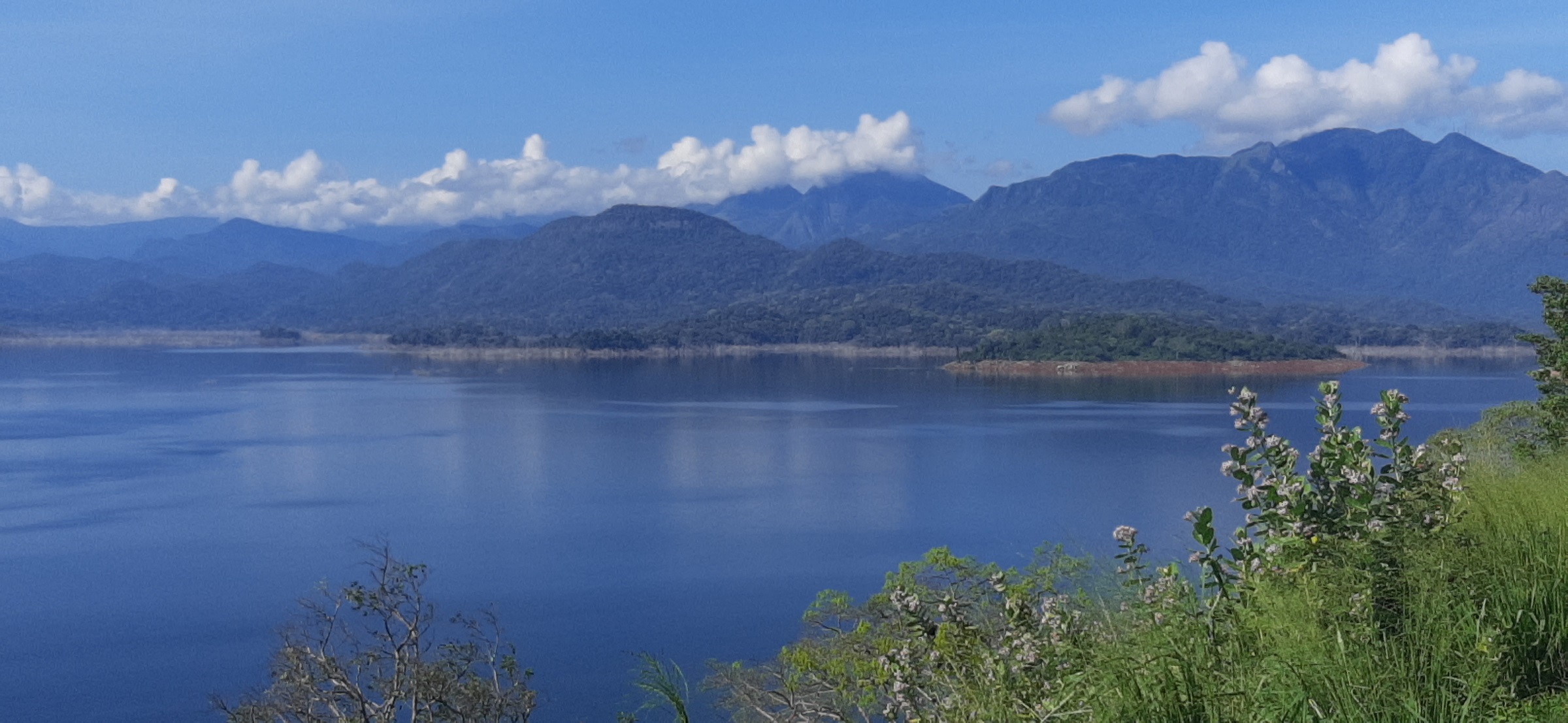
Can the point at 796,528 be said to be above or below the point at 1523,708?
below

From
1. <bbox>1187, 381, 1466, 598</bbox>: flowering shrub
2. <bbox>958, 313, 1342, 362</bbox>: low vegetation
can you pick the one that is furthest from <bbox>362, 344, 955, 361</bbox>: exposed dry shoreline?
<bbox>1187, 381, 1466, 598</bbox>: flowering shrub

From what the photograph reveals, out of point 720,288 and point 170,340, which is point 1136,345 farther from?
point 170,340

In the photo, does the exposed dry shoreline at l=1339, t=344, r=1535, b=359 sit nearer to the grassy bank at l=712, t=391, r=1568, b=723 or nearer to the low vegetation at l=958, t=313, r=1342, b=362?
the low vegetation at l=958, t=313, r=1342, b=362

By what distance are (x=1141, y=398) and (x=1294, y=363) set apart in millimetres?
24952

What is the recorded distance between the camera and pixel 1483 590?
3.41 meters

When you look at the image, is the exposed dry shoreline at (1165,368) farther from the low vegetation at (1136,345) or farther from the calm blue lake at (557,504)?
the calm blue lake at (557,504)

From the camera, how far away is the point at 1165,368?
273ft

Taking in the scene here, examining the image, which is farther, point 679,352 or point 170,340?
A: point 170,340

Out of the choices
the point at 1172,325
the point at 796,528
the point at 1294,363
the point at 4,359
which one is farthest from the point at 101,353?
the point at 796,528

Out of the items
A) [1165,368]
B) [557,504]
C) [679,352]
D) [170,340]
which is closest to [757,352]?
[679,352]

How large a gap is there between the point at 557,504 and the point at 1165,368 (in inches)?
2259

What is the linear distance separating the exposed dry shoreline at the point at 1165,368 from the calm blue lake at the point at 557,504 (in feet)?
34.4

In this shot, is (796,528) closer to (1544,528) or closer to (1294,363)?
(1544,528)

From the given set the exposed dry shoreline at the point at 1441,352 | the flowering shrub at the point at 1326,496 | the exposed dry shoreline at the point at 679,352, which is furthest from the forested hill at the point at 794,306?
the flowering shrub at the point at 1326,496
